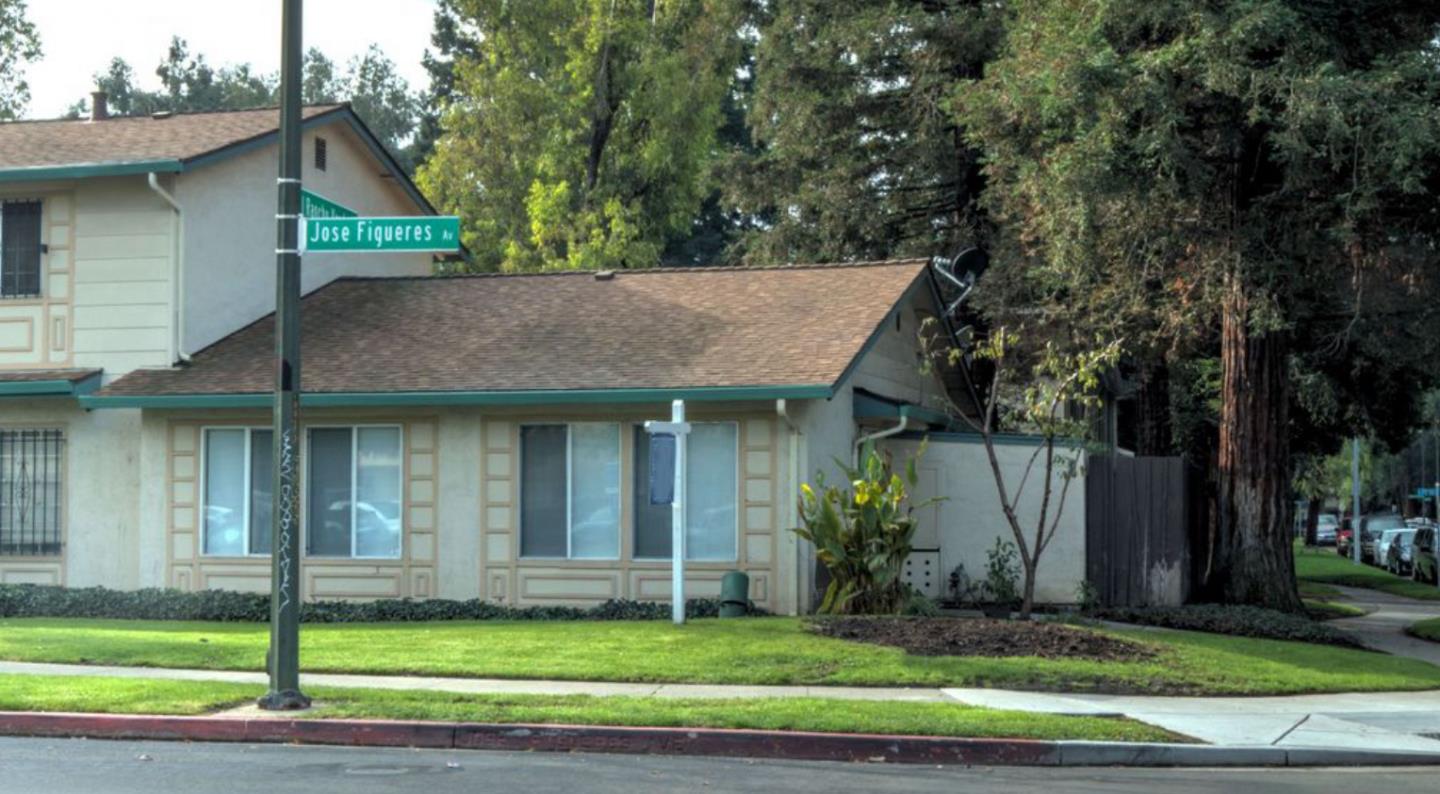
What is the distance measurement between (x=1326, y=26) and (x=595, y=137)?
68.7ft

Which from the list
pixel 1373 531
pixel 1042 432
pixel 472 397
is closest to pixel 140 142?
pixel 472 397

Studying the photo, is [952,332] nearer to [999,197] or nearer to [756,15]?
[999,197]

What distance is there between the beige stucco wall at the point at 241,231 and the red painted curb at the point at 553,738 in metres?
10.5

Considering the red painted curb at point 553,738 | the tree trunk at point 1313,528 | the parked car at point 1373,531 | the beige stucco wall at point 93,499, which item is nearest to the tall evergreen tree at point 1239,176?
the red painted curb at point 553,738

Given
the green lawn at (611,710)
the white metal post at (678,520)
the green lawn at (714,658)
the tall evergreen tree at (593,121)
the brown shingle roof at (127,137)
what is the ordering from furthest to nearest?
the tall evergreen tree at (593,121) → the brown shingle roof at (127,137) → the white metal post at (678,520) → the green lawn at (714,658) → the green lawn at (611,710)

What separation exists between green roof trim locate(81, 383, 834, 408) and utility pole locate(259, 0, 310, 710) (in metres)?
6.74

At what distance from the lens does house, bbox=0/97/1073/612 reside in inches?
797

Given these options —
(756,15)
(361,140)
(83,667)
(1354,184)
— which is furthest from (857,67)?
(83,667)

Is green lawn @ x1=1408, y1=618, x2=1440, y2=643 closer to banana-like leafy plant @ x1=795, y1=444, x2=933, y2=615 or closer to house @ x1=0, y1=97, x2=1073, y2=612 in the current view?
house @ x1=0, y1=97, x2=1073, y2=612

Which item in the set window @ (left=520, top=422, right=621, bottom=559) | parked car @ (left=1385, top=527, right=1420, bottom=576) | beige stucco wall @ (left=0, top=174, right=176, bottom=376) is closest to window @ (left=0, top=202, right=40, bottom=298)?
beige stucco wall @ (left=0, top=174, right=176, bottom=376)

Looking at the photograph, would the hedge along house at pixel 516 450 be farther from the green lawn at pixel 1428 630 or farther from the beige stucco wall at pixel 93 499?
the green lawn at pixel 1428 630

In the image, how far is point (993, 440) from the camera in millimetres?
21828

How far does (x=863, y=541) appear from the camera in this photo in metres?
18.7

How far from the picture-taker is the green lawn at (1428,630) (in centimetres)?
2214
